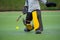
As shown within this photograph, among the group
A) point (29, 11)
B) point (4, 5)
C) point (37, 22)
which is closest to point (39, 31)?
point (37, 22)

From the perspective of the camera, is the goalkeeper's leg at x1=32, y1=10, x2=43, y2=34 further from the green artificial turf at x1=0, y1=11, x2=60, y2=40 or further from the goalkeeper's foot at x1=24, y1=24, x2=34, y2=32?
the goalkeeper's foot at x1=24, y1=24, x2=34, y2=32

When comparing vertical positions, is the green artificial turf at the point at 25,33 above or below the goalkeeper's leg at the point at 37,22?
below

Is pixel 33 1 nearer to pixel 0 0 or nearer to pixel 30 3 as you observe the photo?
pixel 30 3

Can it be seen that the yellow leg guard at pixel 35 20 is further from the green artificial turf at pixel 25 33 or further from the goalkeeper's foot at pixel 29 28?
the goalkeeper's foot at pixel 29 28

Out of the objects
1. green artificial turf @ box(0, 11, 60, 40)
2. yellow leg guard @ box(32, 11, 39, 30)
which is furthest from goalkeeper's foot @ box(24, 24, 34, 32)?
yellow leg guard @ box(32, 11, 39, 30)

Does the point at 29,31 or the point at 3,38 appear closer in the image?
the point at 3,38

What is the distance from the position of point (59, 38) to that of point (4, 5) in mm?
15995

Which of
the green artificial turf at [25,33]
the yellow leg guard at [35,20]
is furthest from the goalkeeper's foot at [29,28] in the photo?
the yellow leg guard at [35,20]

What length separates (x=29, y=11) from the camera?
9.55 meters

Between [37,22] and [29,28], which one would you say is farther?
[29,28]

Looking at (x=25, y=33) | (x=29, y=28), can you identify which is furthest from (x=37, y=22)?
(x=29, y=28)

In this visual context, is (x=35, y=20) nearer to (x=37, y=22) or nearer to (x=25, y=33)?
(x=37, y=22)

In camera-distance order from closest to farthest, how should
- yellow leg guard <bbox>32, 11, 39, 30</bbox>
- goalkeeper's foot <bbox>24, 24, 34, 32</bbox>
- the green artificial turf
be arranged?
the green artificial turf
yellow leg guard <bbox>32, 11, 39, 30</bbox>
goalkeeper's foot <bbox>24, 24, 34, 32</bbox>

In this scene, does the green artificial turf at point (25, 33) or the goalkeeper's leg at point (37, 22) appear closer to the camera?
the green artificial turf at point (25, 33)
